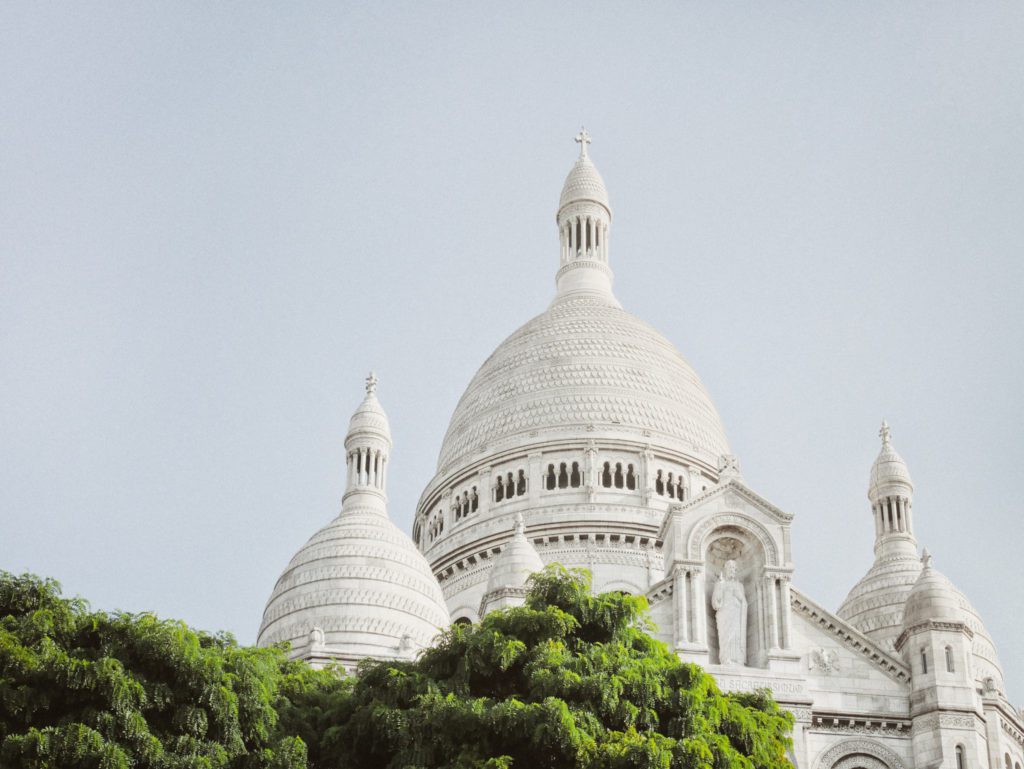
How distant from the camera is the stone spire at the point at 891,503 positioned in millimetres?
67438

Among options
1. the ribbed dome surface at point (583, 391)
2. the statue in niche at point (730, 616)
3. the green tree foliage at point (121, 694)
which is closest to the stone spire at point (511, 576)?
the statue in niche at point (730, 616)

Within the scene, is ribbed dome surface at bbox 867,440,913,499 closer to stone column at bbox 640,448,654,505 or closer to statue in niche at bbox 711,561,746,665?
stone column at bbox 640,448,654,505

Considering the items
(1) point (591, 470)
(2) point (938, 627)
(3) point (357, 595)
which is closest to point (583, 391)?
(1) point (591, 470)

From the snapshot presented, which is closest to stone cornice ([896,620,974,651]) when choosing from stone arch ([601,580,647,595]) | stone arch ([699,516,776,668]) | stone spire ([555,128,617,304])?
stone arch ([699,516,776,668])

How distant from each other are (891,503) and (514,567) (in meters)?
21.5

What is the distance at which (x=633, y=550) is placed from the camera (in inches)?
2613

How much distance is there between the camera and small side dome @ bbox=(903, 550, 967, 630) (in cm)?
4825

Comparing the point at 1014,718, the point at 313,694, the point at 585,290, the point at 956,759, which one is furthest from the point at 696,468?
the point at 313,694

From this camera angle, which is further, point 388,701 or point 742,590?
point 742,590

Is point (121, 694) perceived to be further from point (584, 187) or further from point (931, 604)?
point (584, 187)

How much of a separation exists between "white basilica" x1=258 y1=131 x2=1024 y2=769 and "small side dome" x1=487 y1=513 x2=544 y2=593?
0.08 metres

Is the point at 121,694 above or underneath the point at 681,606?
underneath

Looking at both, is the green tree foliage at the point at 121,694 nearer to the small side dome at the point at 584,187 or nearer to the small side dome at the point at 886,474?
the small side dome at the point at 886,474

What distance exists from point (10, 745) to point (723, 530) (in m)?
22.2
